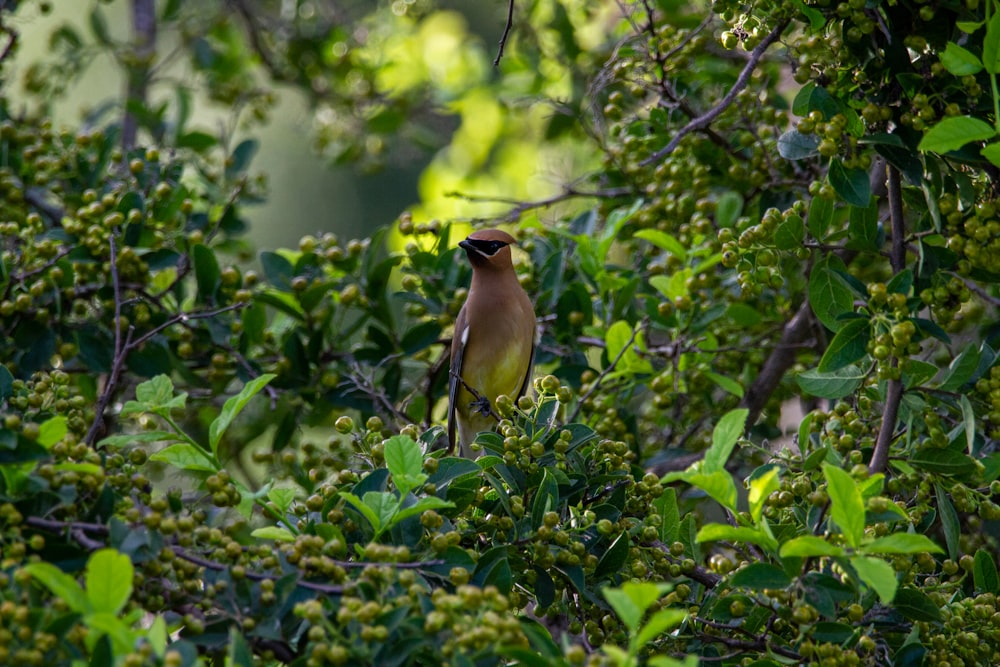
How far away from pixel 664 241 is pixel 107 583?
7.06 feet

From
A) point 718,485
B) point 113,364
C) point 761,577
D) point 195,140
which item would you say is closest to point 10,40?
point 195,140

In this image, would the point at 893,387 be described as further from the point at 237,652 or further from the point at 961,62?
the point at 237,652

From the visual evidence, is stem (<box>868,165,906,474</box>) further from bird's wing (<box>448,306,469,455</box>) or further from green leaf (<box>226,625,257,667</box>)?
bird's wing (<box>448,306,469,455</box>)

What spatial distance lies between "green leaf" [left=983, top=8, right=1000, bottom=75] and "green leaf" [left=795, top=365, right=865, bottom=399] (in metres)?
0.73

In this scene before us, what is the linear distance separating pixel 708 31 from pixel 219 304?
6.60ft

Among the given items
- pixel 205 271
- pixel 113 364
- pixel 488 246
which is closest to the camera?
pixel 113 364

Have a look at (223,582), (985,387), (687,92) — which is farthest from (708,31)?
(223,582)

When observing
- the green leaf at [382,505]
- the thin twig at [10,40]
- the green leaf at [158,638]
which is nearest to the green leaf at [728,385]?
the green leaf at [382,505]

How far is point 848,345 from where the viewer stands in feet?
8.20

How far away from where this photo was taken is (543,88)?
5.06 meters

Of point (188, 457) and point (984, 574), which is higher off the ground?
point (188, 457)

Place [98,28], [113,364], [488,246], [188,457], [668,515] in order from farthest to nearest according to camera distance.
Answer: [98,28] → [488,246] → [113,364] → [668,515] → [188,457]

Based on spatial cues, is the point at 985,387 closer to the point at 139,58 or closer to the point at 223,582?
the point at 223,582

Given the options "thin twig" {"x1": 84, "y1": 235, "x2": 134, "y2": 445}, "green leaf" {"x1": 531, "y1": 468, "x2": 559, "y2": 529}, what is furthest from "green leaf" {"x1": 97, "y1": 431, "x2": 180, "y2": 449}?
"green leaf" {"x1": 531, "y1": 468, "x2": 559, "y2": 529}
